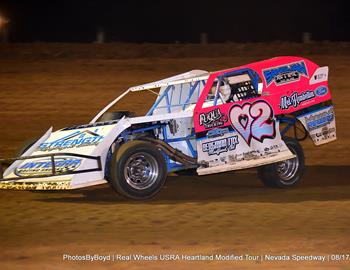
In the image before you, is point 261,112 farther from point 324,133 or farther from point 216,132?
point 324,133

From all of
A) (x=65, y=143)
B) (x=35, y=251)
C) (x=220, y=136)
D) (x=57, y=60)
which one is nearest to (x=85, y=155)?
(x=65, y=143)

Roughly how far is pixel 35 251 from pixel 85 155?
8.77 ft

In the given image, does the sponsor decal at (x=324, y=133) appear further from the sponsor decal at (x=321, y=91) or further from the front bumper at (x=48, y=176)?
the front bumper at (x=48, y=176)

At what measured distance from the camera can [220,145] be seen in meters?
11.6

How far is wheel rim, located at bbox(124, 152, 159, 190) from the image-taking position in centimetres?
1099

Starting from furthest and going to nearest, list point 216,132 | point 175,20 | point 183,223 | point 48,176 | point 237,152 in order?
point 175,20
point 237,152
point 216,132
point 48,176
point 183,223

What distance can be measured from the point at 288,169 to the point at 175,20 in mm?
22630

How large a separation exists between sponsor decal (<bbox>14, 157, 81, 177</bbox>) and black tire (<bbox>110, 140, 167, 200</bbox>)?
529mm

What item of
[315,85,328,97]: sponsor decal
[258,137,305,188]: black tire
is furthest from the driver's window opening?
[315,85,328,97]: sponsor decal

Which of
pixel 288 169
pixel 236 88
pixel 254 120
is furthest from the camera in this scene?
pixel 288 169

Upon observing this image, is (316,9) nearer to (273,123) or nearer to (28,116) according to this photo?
(28,116)

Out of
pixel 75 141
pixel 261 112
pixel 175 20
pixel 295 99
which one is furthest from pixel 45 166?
pixel 175 20

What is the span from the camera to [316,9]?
35188 mm

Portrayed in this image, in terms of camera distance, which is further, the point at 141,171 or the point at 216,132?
the point at 216,132
